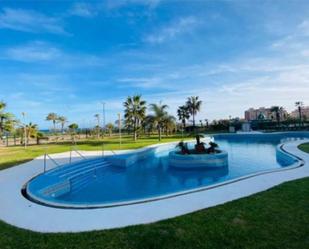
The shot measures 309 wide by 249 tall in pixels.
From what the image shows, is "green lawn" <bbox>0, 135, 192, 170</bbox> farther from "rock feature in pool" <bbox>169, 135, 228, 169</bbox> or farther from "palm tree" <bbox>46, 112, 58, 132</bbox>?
"palm tree" <bbox>46, 112, 58, 132</bbox>

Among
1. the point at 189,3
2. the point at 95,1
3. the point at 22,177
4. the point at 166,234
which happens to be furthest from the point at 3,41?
the point at 166,234

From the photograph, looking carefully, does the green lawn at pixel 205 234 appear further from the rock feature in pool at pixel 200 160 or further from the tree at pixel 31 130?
the tree at pixel 31 130

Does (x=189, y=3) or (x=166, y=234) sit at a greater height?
(x=189, y=3)

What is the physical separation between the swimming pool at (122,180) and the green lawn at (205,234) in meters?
1.48

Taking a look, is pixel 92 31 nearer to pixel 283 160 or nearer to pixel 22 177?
pixel 22 177

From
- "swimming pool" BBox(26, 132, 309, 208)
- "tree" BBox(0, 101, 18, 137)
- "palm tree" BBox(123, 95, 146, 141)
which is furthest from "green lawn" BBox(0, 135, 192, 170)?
"palm tree" BBox(123, 95, 146, 141)

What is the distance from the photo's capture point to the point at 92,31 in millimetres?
14852

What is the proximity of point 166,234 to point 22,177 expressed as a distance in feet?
22.3

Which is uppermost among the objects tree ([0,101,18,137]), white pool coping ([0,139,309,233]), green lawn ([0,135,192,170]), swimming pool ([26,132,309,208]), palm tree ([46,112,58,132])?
palm tree ([46,112,58,132])

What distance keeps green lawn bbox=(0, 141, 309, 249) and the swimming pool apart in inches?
58.1

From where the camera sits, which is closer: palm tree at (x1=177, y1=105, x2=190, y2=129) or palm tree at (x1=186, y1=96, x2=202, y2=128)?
palm tree at (x1=186, y1=96, x2=202, y2=128)

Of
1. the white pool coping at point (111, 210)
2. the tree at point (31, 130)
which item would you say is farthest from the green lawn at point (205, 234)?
the tree at point (31, 130)

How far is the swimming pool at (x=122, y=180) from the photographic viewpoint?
19.4 ft

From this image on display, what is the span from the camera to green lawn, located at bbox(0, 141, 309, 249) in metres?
3.09
